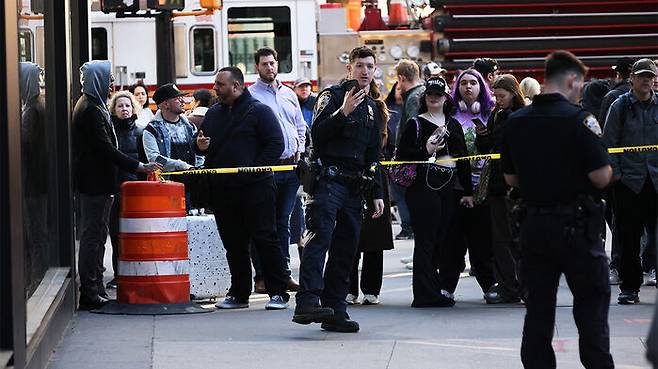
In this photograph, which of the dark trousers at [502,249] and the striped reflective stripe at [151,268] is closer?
the striped reflective stripe at [151,268]

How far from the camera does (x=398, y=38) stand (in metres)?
19.5

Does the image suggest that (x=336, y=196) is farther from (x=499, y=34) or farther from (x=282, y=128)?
(x=499, y=34)

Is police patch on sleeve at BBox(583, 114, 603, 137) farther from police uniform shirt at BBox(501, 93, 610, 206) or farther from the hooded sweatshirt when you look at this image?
the hooded sweatshirt

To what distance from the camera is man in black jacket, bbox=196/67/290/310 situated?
11.6 metres

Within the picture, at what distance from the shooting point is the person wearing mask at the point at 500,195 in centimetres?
1155

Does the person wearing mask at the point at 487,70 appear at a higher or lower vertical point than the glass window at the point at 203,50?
lower

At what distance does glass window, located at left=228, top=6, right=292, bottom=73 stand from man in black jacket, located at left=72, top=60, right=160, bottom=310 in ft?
37.8

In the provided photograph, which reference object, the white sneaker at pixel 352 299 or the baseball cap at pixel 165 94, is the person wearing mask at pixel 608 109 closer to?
the white sneaker at pixel 352 299

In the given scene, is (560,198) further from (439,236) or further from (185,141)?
(185,141)

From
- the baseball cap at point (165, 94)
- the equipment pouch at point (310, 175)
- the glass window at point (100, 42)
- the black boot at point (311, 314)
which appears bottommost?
the black boot at point (311, 314)

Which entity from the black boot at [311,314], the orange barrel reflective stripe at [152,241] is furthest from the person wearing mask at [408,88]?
the black boot at [311,314]

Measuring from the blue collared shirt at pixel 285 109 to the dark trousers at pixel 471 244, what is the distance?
1775 millimetres

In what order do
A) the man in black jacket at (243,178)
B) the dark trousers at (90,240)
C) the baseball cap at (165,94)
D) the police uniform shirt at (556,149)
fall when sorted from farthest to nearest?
the baseball cap at (165,94)
the dark trousers at (90,240)
the man in black jacket at (243,178)
the police uniform shirt at (556,149)

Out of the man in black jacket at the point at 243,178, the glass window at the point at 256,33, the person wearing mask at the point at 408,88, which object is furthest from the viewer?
the glass window at the point at 256,33
